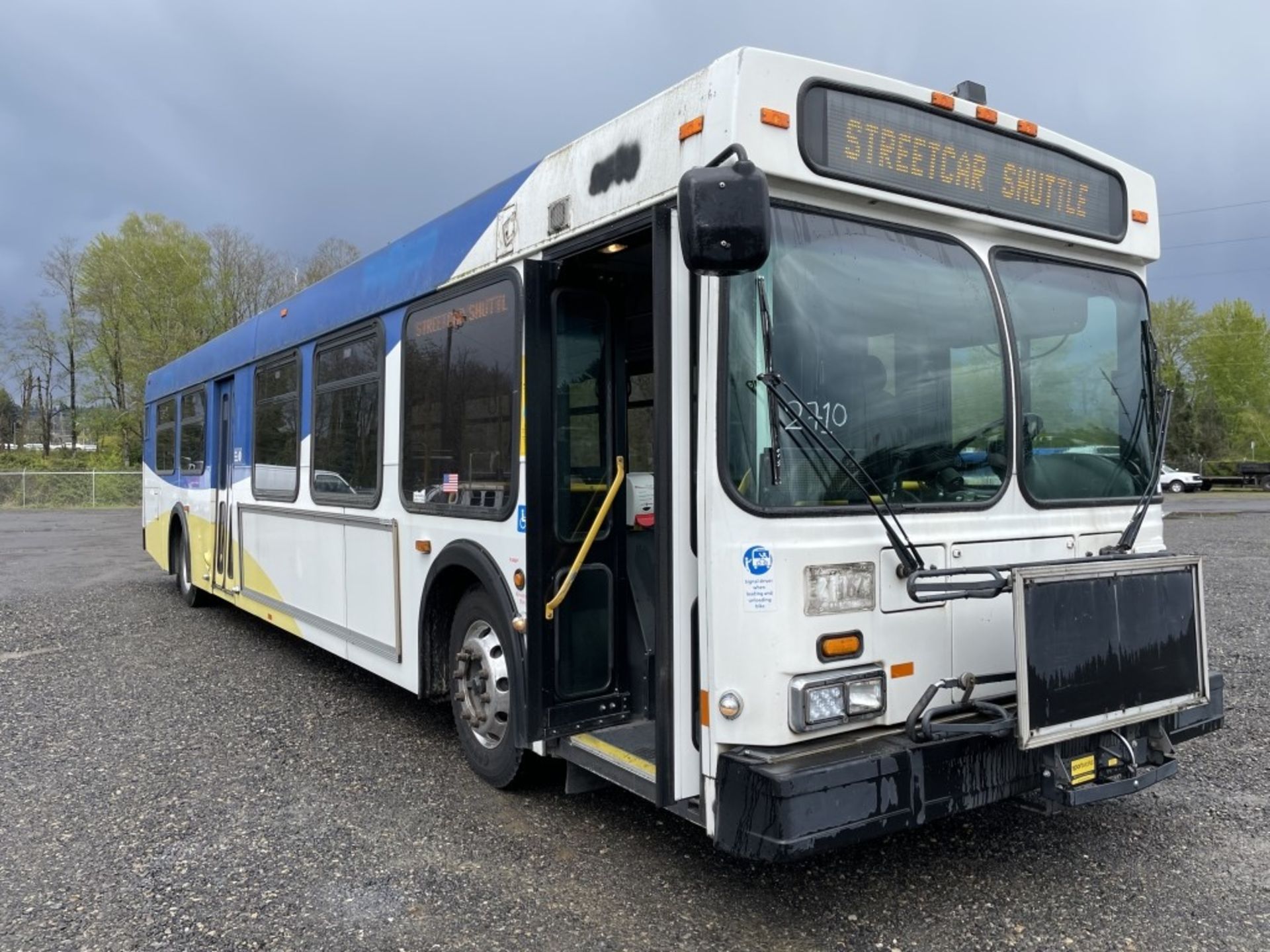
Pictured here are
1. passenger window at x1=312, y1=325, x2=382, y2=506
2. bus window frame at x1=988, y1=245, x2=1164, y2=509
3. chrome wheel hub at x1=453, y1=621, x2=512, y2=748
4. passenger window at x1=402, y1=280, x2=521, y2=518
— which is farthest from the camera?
passenger window at x1=312, y1=325, x2=382, y2=506

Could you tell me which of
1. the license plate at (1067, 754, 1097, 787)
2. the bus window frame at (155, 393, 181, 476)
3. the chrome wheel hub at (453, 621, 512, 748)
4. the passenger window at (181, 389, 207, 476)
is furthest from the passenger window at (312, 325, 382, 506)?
the bus window frame at (155, 393, 181, 476)

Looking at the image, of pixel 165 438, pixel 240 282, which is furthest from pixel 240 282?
pixel 165 438

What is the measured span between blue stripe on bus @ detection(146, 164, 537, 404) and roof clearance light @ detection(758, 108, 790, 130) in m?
1.39

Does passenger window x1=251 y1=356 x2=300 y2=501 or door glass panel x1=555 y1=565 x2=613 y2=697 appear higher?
passenger window x1=251 y1=356 x2=300 y2=501

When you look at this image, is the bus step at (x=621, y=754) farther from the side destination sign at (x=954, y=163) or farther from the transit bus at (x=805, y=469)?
the side destination sign at (x=954, y=163)

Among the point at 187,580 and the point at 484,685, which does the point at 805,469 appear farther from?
the point at 187,580

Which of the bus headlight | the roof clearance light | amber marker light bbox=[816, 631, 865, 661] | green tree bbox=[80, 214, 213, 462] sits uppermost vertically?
green tree bbox=[80, 214, 213, 462]

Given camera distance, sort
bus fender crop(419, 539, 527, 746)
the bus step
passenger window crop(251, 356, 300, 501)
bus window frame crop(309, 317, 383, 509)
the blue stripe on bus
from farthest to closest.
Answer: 1. passenger window crop(251, 356, 300, 501)
2. bus window frame crop(309, 317, 383, 509)
3. the blue stripe on bus
4. bus fender crop(419, 539, 527, 746)
5. the bus step

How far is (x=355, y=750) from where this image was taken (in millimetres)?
5195

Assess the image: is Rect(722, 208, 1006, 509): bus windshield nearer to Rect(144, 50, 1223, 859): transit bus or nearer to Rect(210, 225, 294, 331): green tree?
Rect(144, 50, 1223, 859): transit bus

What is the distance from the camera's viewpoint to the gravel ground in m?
3.19

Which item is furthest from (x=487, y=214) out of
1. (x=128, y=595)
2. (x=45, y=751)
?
(x=128, y=595)

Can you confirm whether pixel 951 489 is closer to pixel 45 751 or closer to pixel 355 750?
pixel 355 750

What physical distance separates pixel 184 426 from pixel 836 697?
29.3ft
